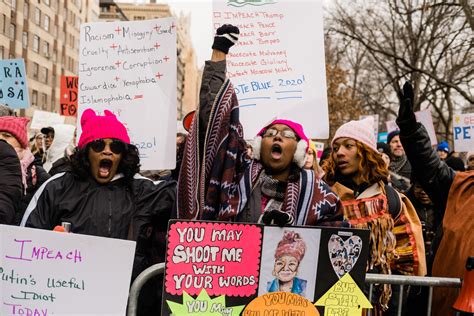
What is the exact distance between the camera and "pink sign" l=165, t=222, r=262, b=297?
7.94ft

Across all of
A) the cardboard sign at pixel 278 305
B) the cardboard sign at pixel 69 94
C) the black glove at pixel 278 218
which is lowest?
the cardboard sign at pixel 278 305

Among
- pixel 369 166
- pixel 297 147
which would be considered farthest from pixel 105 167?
pixel 369 166

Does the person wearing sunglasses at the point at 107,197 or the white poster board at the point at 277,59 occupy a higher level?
the white poster board at the point at 277,59

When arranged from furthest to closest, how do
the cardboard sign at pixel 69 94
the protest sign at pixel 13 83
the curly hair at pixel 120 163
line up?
the cardboard sign at pixel 69 94, the protest sign at pixel 13 83, the curly hair at pixel 120 163

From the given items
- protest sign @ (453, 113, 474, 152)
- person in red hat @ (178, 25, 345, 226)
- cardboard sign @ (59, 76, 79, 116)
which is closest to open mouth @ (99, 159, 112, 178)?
person in red hat @ (178, 25, 345, 226)

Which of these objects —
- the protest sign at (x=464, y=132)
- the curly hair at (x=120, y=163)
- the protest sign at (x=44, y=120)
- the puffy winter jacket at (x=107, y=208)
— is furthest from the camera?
→ the protest sign at (x=44, y=120)

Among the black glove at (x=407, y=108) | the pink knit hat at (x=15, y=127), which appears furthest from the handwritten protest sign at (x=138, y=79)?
the black glove at (x=407, y=108)

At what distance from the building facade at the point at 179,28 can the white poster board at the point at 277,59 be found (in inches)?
2316

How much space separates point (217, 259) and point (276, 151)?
816mm

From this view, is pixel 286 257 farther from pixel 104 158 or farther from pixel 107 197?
pixel 104 158

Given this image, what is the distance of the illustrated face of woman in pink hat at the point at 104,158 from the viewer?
334 centimetres

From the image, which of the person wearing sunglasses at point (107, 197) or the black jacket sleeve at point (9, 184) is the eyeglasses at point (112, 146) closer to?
the person wearing sunglasses at point (107, 197)

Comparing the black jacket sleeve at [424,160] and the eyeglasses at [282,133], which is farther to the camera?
the black jacket sleeve at [424,160]

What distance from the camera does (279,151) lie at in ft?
10.1
